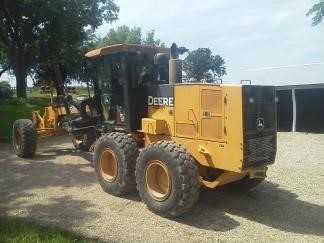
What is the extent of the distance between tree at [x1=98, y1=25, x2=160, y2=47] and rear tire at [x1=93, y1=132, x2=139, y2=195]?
53107 mm

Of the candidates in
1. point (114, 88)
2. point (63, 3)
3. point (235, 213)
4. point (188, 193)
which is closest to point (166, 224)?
point (188, 193)

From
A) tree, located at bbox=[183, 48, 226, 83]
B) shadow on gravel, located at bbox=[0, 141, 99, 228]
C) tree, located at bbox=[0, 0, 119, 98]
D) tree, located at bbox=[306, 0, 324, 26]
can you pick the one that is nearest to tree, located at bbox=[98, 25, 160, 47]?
tree, located at bbox=[183, 48, 226, 83]

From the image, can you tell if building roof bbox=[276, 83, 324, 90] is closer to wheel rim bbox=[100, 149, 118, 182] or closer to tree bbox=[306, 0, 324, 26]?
tree bbox=[306, 0, 324, 26]

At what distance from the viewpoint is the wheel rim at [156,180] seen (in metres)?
7.02

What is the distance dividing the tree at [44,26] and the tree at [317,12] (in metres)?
16.2

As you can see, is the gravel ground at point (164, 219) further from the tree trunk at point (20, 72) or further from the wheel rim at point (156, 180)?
the tree trunk at point (20, 72)

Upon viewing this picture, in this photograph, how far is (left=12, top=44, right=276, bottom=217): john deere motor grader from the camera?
653cm

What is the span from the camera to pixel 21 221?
250 inches

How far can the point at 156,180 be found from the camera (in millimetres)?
7242

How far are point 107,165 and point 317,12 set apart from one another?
1877cm

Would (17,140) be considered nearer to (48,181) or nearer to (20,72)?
(48,181)

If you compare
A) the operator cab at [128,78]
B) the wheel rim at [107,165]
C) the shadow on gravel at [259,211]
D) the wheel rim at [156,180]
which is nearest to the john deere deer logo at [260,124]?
the shadow on gravel at [259,211]

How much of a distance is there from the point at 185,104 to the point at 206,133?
0.69 meters

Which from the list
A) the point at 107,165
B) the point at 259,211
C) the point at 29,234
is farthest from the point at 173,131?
the point at 29,234
